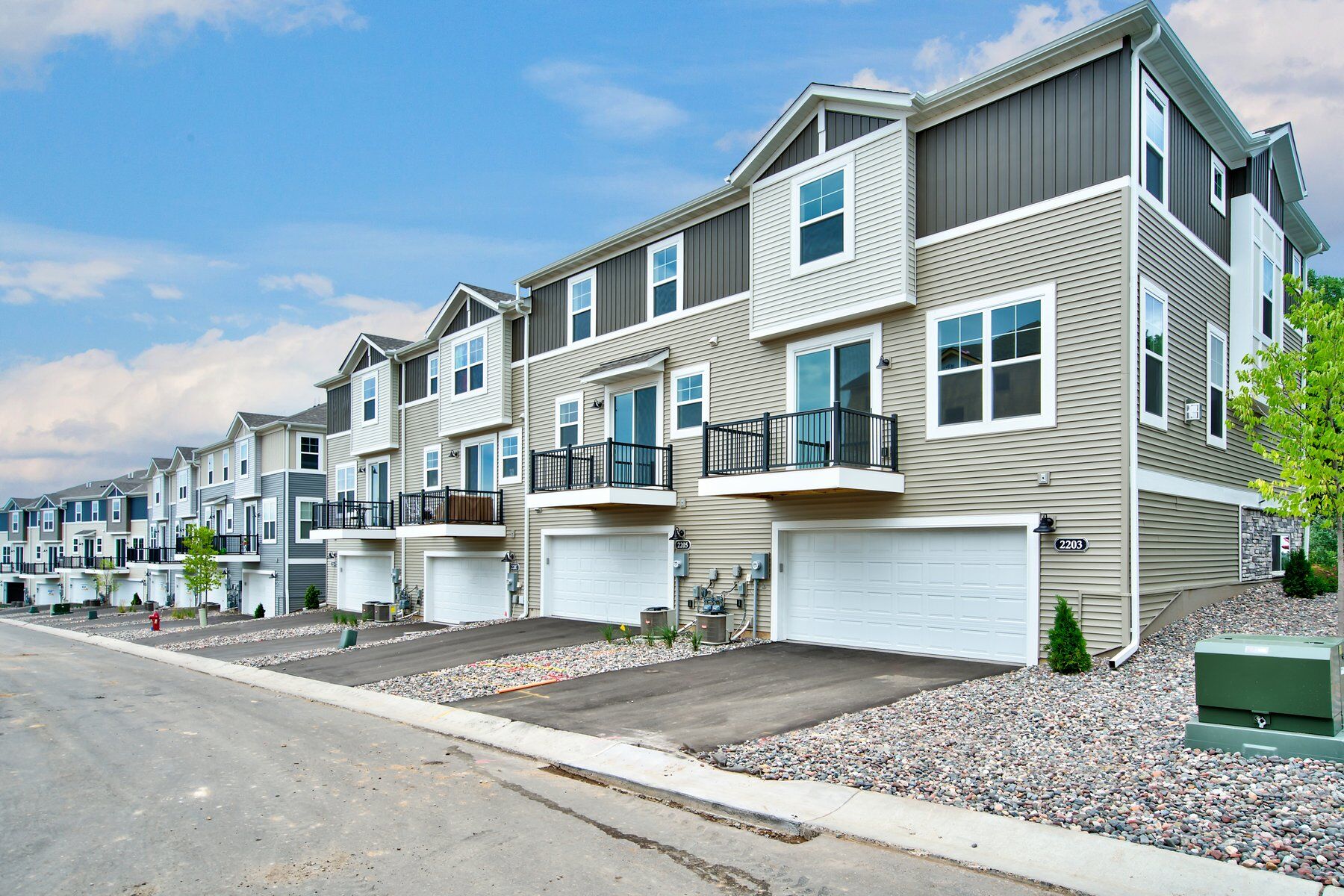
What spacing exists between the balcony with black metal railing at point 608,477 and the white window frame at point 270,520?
22.9 m

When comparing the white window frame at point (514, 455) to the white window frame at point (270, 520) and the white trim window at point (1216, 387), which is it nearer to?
the white trim window at point (1216, 387)

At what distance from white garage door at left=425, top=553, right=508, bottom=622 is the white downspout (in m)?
15.6

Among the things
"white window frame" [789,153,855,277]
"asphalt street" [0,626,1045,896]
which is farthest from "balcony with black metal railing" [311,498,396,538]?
"white window frame" [789,153,855,277]

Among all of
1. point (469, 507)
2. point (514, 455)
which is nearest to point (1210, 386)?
point (514, 455)

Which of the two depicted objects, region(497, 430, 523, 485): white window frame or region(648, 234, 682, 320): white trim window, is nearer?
region(648, 234, 682, 320): white trim window

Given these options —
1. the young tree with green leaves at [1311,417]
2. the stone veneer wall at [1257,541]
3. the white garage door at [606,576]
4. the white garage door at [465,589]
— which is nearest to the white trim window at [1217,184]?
the young tree with green leaves at [1311,417]

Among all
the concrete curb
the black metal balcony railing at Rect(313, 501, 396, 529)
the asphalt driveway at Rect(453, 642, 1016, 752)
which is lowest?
the asphalt driveway at Rect(453, 642, 1016, 752)

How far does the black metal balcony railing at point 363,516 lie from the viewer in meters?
27.4

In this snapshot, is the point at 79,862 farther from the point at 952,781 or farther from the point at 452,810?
the point at 952,781

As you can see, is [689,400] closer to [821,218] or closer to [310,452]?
[821,218]

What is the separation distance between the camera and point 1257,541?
15.3 metres

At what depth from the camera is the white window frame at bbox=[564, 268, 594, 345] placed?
2019cm

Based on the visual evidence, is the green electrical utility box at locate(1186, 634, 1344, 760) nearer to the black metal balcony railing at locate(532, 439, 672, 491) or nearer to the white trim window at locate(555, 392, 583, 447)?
the black metal balcony railing at locate(532, 439, 672, 491)

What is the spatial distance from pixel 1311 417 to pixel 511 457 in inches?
678
